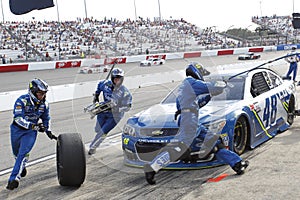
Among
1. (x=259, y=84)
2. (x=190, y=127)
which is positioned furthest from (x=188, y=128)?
(x=259, y=84)

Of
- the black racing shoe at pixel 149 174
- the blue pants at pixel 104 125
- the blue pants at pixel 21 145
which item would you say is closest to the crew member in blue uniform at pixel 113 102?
the blue pants at pixel 104 125

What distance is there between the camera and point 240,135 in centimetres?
661

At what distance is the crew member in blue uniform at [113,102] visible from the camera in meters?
7.41

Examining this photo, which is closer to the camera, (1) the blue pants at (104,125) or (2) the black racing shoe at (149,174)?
(2) the black racing shoe at (149,174)

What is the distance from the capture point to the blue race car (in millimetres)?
5984

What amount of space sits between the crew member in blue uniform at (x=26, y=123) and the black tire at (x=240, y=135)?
270 centimetres

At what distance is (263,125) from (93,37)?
35421mm

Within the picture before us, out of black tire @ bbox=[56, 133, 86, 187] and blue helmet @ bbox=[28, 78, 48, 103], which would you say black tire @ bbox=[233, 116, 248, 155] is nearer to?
black tire @ bbox=[56, 133, 86, 187]

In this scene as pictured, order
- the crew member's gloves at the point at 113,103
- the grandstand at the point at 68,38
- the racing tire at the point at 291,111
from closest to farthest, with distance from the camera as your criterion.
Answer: the crew member's gloves at the point at 113,103, the racing tire at the point at 291,111, the grandstand at the point at 68,38

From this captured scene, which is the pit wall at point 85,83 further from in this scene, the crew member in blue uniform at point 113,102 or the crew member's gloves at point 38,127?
the crew member's gloves at point 38,127

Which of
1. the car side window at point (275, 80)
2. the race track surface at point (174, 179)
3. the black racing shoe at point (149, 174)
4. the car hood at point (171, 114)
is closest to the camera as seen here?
the race track surface at point (174, 179)

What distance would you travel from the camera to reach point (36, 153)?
26.3 ft

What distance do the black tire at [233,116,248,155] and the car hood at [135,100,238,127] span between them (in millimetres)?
240

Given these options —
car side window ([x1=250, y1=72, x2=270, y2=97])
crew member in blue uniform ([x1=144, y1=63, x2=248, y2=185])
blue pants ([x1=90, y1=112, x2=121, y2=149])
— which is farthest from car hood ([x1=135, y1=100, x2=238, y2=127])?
blue pants ([x1=90, y1=112, x2=121, y2=149])
